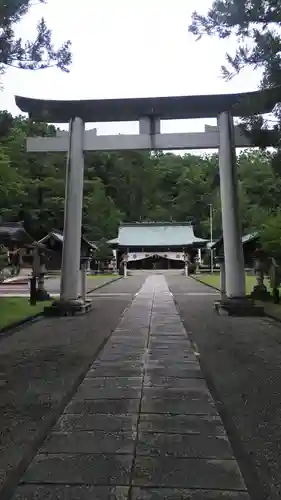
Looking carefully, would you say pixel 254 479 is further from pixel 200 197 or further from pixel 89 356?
pixel 200 197

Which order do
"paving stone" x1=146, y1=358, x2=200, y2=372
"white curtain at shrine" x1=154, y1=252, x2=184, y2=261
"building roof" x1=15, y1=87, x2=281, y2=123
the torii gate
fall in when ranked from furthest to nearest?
"white curtain at shrine" x1=154, y1=252, x2=184, y2=261
"building roof" x1=15, y1=87, x2=281, y2=123
the torii gate
"paving stone" x1=146, y1=358, x2=200, y2=372

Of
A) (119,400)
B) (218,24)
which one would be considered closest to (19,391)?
(119,400)

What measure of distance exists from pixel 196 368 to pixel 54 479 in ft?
11.0

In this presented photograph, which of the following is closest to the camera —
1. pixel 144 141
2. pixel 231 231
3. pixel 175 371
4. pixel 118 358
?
pixel 175 371

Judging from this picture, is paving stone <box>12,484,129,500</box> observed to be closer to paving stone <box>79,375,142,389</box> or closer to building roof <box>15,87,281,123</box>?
paving stone <box>79,375,142,389</box>

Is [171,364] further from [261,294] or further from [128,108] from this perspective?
[261,294]

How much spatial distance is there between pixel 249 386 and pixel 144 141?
28.0 feet

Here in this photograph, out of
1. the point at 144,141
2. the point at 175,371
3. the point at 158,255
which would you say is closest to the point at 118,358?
the point at 175,371

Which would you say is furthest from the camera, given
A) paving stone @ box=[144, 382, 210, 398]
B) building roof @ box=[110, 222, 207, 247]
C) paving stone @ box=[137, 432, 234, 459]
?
building roof @ box=[110, 222, 207, 247]

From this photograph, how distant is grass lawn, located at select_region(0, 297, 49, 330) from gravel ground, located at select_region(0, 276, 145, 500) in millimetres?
525

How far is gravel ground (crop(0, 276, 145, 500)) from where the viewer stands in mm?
3531

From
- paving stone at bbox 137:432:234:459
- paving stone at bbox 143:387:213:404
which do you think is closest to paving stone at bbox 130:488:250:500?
paving stone at bbox 137:432:234:459

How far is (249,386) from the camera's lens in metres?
5.28

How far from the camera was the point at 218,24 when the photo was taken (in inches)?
281
